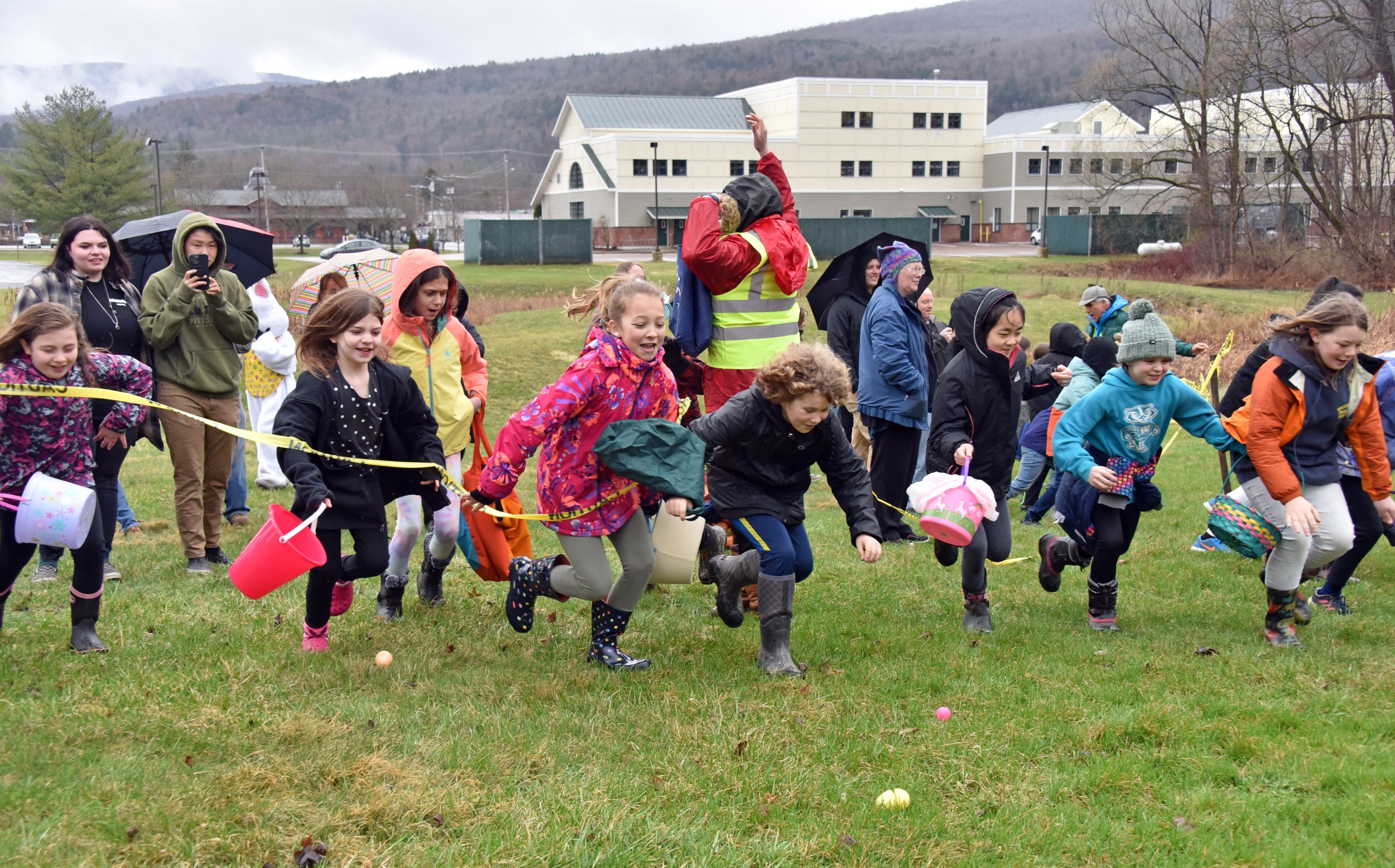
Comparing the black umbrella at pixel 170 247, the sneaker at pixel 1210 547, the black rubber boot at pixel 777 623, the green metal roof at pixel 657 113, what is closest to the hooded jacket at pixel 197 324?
the black umbrella at pixel 170 247

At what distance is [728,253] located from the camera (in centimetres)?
651

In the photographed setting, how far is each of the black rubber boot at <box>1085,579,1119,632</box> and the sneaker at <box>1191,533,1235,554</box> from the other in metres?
2.34

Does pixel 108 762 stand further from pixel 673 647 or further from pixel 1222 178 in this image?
pixel 1222 178

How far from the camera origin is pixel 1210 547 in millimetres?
8531

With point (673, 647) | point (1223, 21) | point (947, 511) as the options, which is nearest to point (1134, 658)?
point (947, 511)

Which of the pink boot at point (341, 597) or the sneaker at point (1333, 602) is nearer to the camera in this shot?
the pink boot at point (341, 597)

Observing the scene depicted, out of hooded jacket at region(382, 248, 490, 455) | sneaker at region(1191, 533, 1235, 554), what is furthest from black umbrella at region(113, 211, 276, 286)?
sneaker at region(1191, 533, 1235, 554)

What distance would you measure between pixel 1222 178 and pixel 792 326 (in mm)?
40327

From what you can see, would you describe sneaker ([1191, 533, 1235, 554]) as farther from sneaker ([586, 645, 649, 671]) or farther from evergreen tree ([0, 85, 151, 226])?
evergreen tree ([0, 85, 151, 226])

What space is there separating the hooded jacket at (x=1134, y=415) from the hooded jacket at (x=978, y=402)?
1.38ft

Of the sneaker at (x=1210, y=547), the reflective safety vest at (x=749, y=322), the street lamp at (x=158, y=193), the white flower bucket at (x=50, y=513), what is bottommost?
the sneaker at (x=1210, y=547)

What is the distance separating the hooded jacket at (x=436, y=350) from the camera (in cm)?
651

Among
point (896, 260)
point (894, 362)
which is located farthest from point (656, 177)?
point (894, 362)

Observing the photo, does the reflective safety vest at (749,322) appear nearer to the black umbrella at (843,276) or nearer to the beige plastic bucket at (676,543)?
the beige plastic bucket at (676,543)
